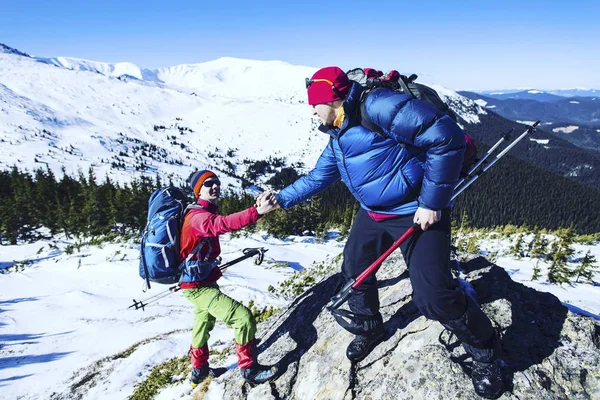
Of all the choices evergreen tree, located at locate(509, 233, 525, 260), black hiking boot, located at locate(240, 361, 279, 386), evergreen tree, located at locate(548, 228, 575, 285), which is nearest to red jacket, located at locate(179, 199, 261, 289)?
black hiking boot, located at locate(240, 361, 279, 386)

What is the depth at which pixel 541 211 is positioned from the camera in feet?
445

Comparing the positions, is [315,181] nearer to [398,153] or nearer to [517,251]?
[398,153]

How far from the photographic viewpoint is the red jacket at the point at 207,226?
4453mm

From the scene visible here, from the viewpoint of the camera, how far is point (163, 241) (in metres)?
4.87

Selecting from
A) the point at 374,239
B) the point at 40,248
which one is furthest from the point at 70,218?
the point at 374,239

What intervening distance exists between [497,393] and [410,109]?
9.73 ft

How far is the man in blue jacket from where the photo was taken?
120 inches

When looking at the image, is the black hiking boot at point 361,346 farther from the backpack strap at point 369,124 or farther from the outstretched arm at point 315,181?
the backpack strap at point 369,124

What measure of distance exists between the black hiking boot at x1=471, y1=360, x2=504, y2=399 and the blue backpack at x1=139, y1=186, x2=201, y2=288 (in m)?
3.93

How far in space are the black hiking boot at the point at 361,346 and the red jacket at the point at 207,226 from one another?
6.75ft

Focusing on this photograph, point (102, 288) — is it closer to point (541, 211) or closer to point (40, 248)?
point (40, 248)

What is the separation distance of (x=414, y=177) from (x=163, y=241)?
3.53 m

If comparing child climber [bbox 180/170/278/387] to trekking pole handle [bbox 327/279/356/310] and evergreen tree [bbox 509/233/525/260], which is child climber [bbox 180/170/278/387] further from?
evergreen tree [bbox 509/233/525/260]

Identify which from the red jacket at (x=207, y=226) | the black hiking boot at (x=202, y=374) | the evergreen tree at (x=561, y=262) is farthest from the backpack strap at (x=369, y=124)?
the evergreen tree at (x=561, y=262)
